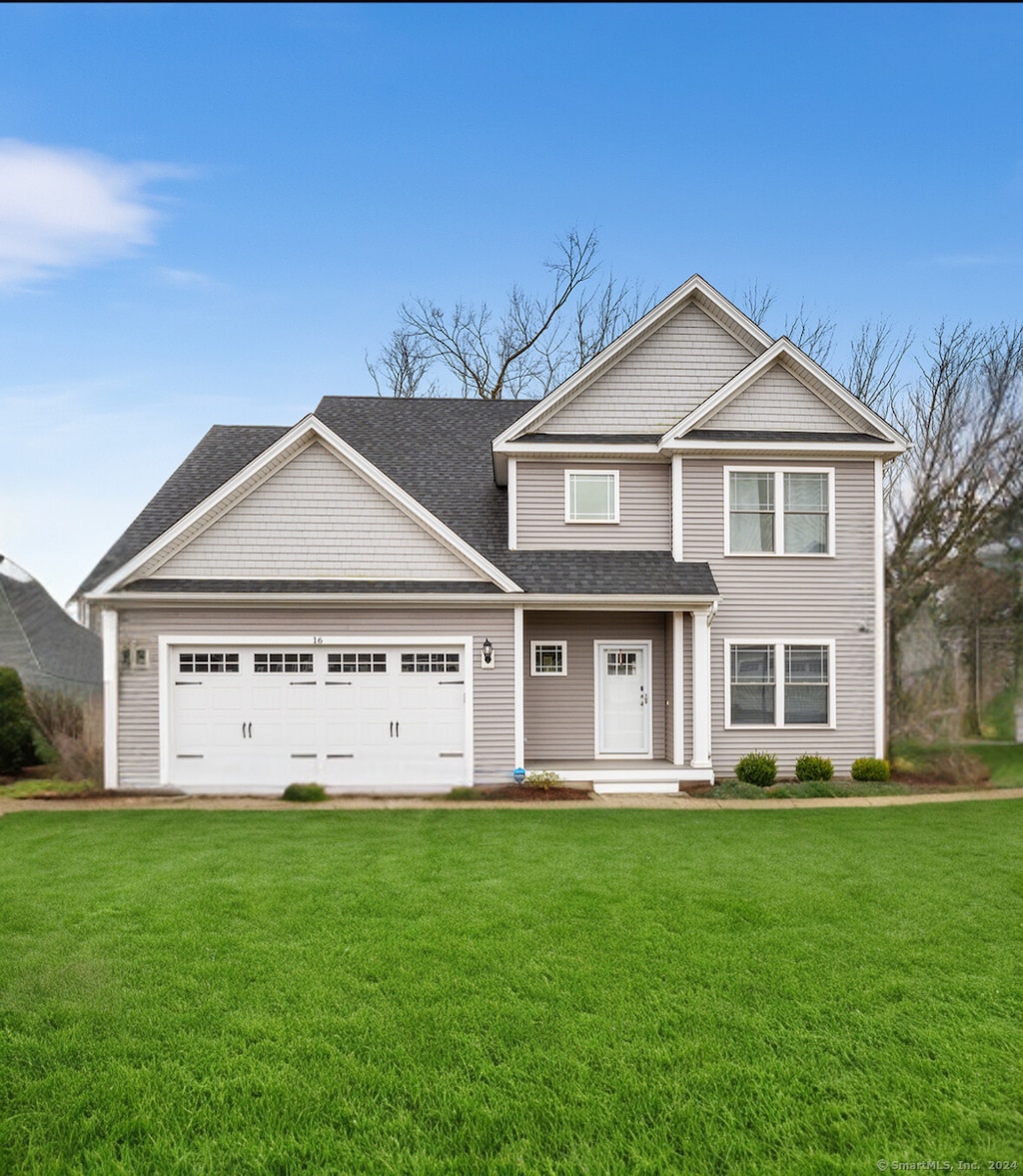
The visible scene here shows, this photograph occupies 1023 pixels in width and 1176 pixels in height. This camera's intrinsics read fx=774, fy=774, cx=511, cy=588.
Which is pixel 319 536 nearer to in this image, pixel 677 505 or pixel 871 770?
pixel 677 505

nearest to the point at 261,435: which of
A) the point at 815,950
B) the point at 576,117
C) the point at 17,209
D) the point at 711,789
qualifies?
the point at 17,209

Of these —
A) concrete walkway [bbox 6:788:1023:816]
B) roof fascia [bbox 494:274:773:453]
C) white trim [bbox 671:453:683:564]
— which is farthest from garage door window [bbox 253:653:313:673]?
white trim [bbox 671:453:683:564]

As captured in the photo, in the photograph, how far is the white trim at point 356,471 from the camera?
13.3m

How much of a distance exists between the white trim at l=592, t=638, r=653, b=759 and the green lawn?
644 cm

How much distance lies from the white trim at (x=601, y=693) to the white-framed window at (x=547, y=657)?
61 centimetres

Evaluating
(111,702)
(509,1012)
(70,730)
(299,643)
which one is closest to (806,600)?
(299,643)

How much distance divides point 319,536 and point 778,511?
856 centimetres

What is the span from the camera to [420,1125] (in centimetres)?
360

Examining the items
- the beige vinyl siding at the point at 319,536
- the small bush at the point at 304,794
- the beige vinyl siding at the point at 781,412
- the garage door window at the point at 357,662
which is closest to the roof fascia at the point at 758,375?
the beige vinyl siding at the point at 781,412

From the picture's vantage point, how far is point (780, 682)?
14.6 meters

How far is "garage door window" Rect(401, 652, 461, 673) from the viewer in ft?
44.9

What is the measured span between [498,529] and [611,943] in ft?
33.7

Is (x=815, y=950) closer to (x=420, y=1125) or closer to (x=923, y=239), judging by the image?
(x=420, y=1125)

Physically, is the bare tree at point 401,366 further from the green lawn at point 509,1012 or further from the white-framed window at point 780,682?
the green lawn at point 509,1012
